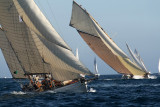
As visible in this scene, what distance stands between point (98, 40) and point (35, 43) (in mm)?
19834

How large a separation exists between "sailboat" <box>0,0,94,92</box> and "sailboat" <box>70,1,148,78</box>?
15975mm

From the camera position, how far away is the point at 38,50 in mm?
39125

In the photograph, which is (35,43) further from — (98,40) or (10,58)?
(98,40)

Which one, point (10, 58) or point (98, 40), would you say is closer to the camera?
point (10, 58)

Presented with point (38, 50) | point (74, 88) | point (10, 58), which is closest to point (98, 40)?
point (10, 58)

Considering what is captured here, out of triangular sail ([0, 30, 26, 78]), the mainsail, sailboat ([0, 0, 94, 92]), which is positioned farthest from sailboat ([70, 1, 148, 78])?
the mainsail

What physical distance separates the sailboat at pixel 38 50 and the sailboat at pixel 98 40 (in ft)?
52.4

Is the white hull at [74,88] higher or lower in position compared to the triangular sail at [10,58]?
lower

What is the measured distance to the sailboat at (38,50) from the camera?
36.1 meters

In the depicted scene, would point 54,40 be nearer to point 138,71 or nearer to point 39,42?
point 39,42

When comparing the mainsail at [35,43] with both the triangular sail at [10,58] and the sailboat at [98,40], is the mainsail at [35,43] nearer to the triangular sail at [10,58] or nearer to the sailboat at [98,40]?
the triangular sail at [10,58]

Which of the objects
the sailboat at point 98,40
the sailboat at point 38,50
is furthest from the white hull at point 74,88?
the sailboat at point 98,40

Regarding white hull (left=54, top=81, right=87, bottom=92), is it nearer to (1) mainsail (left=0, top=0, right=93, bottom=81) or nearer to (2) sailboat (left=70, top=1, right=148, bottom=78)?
(1) mainsail (left=0, top=0, right=93, bottom=81)

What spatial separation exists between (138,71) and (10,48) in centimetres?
2808
